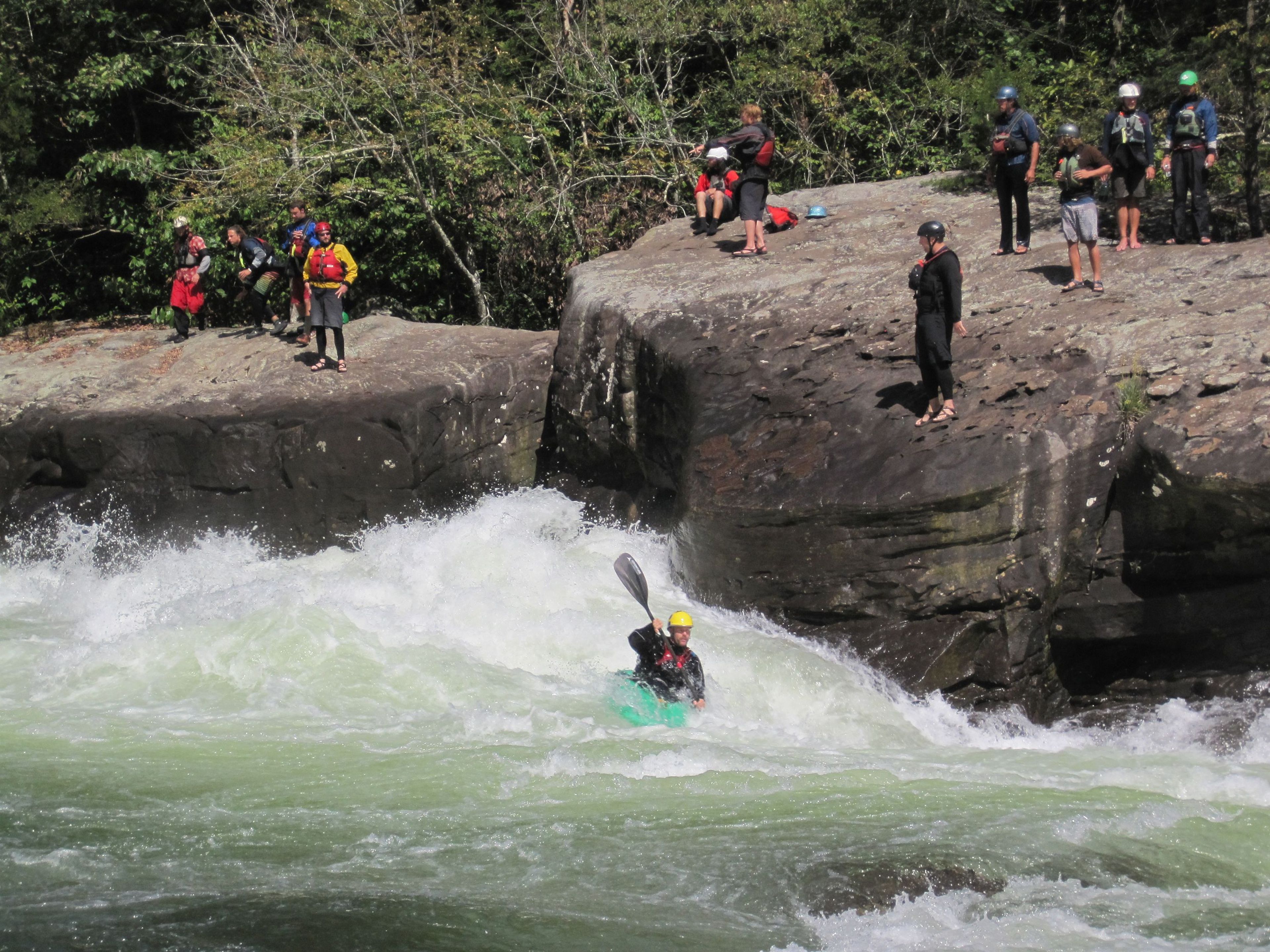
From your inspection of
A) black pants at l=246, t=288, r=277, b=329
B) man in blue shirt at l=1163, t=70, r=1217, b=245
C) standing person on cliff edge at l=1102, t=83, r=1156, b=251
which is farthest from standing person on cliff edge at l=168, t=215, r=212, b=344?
man in blue shirt at l=1163, t=70, r=1217, b=245

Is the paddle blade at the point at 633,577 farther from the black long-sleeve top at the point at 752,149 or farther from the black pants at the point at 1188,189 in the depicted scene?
the black pants at the point at 1188,189

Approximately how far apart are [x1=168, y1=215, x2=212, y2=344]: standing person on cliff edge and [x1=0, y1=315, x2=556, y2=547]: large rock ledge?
3.91 ft

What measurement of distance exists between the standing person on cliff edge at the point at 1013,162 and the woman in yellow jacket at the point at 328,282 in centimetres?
561

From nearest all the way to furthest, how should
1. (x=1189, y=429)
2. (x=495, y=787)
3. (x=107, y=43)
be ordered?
(x=495, y=787) < (x=1189, y=429) < (x=107, y=43)

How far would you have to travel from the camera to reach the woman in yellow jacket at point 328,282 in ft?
36.9

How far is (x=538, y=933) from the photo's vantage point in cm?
461

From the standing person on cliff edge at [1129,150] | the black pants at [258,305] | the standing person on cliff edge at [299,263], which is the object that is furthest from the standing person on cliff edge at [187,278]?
the standing person on cliff edge at [1129,150]

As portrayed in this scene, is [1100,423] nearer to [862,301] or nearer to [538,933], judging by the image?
[862,301]

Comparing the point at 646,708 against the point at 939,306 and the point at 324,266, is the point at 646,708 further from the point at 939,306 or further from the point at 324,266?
the point at 324,266

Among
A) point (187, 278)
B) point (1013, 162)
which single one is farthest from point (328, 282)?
point (1013, 162)

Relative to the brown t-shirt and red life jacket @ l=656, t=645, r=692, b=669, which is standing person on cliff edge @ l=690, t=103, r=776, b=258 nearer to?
the brown t-shirt

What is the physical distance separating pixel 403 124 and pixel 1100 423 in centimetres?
926

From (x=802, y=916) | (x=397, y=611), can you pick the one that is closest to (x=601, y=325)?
(x=397, y=611)

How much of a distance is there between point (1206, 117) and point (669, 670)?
6.23 m
